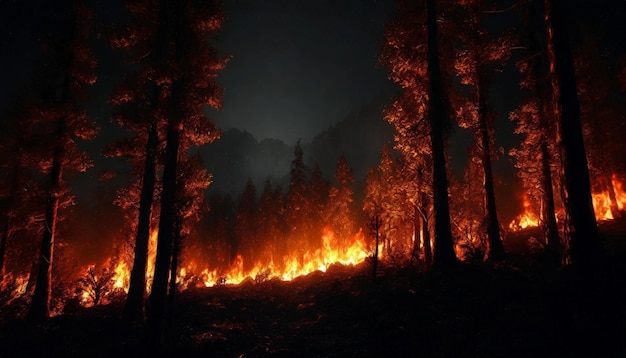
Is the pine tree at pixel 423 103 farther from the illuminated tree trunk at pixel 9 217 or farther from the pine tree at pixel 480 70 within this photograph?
the illuminated tree trunk at pixel 9 217

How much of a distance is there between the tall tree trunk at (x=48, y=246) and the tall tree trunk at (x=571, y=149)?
64.1 feet

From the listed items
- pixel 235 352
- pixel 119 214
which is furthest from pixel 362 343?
pixel 119 214

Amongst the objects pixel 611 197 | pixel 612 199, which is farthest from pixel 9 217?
pixel 611 197

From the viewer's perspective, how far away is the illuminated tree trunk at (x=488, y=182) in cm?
1395

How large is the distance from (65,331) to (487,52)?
22033 mm

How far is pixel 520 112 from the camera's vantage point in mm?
20938

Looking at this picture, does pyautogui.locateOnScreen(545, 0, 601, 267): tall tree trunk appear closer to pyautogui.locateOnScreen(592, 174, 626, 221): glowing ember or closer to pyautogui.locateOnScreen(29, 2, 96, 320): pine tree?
pyautogui.locateOnScreen(29, 2, 96, 320): pine tree

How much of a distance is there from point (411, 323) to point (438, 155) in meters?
7.35

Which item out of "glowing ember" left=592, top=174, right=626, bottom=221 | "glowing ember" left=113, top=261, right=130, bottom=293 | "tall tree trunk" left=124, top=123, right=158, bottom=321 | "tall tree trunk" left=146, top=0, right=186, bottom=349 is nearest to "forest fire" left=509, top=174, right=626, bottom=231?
"glowing ember" left=592, top=174, right=626, bottom=221

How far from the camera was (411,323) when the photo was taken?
26.3ft

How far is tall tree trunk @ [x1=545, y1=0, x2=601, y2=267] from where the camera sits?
7.77 m

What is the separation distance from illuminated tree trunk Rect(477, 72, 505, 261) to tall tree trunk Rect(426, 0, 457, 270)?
3.40m

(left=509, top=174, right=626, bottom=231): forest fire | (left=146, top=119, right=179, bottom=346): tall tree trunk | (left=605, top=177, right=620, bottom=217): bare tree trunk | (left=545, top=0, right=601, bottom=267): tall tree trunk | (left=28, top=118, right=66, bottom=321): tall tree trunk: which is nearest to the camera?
(left=545, top=0, right=601, bottom=267): tall tree trunk

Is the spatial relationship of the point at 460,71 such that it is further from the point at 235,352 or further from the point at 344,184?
the point at 344,184
